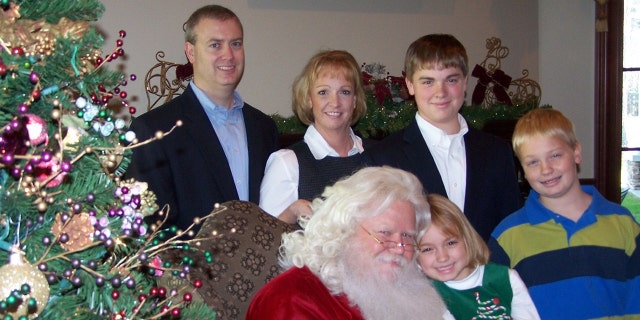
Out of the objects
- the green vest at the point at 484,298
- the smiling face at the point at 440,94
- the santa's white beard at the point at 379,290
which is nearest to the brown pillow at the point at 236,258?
the santa's white beard at the point at 379,290

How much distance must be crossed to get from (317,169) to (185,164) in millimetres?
482

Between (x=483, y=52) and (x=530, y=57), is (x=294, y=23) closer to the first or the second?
(x=483, y=52)

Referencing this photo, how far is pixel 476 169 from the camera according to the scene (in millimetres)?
2707

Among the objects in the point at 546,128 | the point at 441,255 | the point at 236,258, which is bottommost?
the point at 441,255

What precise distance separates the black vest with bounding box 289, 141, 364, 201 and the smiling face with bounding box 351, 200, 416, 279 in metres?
0.67

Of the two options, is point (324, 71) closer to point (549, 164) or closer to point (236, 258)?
point (549, 164)

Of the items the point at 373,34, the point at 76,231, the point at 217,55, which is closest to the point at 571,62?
the point at 373,34

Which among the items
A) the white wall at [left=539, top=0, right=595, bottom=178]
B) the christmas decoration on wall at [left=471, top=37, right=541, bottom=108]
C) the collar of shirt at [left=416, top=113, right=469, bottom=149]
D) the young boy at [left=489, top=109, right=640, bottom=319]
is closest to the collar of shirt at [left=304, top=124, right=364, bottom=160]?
the collar of shirt at [left=416, top=113, right=469, bottom=149]

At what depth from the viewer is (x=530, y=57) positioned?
5703mm

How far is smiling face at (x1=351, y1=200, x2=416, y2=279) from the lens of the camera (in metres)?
2.00

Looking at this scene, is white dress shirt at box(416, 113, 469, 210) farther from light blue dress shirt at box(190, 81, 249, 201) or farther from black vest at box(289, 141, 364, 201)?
light blue dress shirt at box(190, 81, 249, 201)

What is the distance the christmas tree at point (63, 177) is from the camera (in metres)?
1.02

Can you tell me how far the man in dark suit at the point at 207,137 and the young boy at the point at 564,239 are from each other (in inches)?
38.6

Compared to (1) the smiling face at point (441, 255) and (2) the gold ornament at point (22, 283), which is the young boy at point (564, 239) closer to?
(1) the smiling face at point (441, 255)
